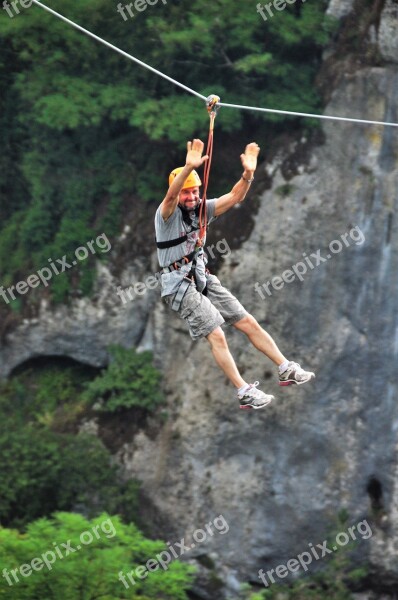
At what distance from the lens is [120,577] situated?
47.6 feet

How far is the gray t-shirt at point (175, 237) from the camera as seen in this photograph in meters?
9.31

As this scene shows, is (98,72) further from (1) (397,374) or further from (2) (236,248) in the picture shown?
(1) (397,374)

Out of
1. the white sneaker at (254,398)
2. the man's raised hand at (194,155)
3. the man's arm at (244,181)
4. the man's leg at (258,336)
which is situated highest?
the man's raised hand at (194,155)

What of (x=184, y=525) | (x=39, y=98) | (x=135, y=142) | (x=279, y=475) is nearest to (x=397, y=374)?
(x=279, y=475)

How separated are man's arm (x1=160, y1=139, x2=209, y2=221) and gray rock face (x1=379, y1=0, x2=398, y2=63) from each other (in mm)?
7866

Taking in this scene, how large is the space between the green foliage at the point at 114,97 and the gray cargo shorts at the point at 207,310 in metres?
7.43

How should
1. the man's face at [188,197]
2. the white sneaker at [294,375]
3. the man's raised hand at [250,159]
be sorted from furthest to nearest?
1. the white sneaker at [294,375]
2. the man's face at [188,197]
3. the man's raised hand at [250,159]

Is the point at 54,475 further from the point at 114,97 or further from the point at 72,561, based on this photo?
the point at 114,97

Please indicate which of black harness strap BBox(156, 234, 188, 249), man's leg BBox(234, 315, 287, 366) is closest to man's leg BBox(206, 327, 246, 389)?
man's leg BBox(234, 315, 287, 366)

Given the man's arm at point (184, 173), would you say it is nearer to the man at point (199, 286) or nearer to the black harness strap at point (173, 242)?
the man at point (199, 286)

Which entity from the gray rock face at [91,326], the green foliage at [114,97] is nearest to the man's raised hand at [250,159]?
the green foliage at [114,97]

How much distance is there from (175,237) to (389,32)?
7.91 meters

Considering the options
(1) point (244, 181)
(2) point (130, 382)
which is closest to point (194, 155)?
(1) point (244, 181)

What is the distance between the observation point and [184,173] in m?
8.64
